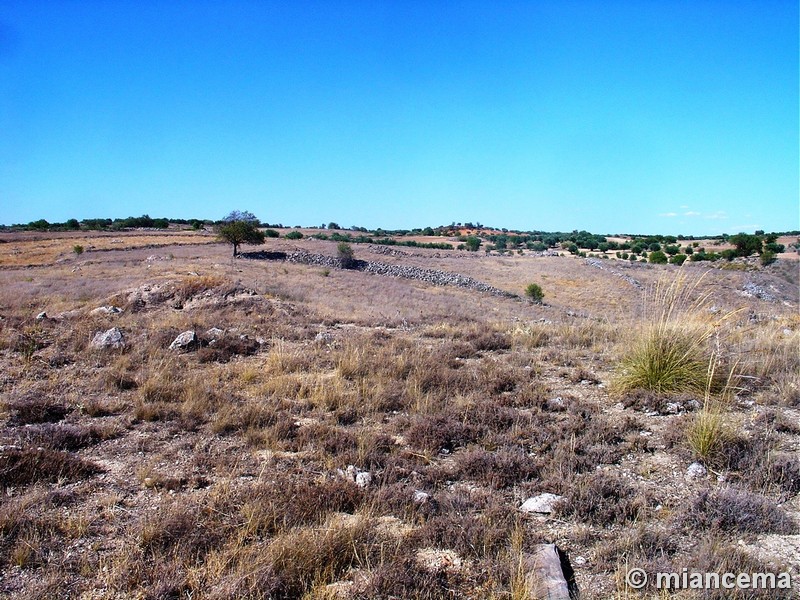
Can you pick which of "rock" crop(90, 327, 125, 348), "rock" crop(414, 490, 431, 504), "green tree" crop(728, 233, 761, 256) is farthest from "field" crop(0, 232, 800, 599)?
"green tree" crop(728, 233, 761, 256)

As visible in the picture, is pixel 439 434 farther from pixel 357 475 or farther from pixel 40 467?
pixel 40 467

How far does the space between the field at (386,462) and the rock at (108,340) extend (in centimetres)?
14

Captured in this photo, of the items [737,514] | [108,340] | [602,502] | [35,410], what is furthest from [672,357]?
[108,340]

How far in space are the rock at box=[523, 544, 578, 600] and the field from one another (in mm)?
41

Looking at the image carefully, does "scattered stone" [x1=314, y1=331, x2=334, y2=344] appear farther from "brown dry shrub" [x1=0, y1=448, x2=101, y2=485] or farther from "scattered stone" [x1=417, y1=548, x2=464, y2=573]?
"scattered stone" [x1=417, y1=548, x2=464, y2=573]

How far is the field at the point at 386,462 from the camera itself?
2783mm

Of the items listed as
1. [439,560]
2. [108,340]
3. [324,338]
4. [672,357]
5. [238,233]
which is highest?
[238,233]

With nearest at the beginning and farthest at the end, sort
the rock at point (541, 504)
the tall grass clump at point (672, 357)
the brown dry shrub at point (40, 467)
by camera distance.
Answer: the rock at point (541, 504) → the brown dry shrub at point (40, 467) → the tall grass clump at point (672, 357)

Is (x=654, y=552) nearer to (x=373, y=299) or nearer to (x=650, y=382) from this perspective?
(x=650, y=382)

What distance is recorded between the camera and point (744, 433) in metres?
4.58

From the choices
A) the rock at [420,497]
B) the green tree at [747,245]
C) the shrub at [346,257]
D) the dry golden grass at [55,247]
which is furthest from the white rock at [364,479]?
the green tree at [747,245]

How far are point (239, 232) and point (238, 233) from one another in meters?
0.12

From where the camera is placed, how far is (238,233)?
4206 cm

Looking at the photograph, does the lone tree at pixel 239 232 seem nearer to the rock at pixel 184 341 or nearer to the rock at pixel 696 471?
the rock at pixel 184 341
